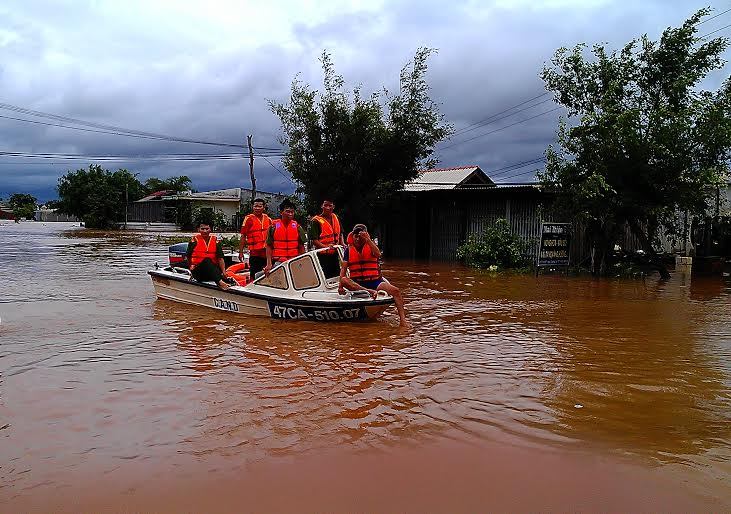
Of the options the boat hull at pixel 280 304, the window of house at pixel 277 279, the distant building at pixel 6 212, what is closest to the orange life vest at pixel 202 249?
Result: the boat hull at pixel 280 304

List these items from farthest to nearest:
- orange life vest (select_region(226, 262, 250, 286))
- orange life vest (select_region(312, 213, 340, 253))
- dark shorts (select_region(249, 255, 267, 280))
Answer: orange life vest (select_region(226, 262, 250, 286)), dark shorts (select_region(249, 255, 267, 280)), orange life vest (select_region(312, 213, 340, 253))

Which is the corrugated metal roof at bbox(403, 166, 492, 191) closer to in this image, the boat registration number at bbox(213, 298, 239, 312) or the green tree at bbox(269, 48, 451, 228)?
the green tree at bbox(269, 48, 451, 228)

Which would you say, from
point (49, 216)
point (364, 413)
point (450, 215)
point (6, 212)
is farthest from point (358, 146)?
point (6, 212)

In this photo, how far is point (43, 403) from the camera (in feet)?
18.9

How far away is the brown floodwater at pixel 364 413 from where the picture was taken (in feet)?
13.2

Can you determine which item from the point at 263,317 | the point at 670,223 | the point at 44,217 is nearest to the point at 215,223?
the point at 670,223

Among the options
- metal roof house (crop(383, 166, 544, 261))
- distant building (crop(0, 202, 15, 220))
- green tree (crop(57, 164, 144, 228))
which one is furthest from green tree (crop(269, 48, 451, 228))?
distant building (crop(0, 202, 15, 220))

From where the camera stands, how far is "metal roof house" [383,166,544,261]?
66.6 feet

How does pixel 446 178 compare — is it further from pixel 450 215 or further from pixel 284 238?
pixel 284 238

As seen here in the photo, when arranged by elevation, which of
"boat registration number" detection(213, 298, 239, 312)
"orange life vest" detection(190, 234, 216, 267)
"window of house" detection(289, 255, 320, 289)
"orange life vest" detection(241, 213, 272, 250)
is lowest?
"boat registration number" detection(213, 298, 239, 312)

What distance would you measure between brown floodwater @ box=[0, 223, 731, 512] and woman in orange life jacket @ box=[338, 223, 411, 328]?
0.59 m

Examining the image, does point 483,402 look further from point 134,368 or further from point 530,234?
point 530,234

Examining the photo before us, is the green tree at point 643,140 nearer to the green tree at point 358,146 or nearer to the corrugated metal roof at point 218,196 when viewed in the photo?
the green tree at point 358,146

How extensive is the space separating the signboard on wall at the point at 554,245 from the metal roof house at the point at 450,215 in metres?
0.73
